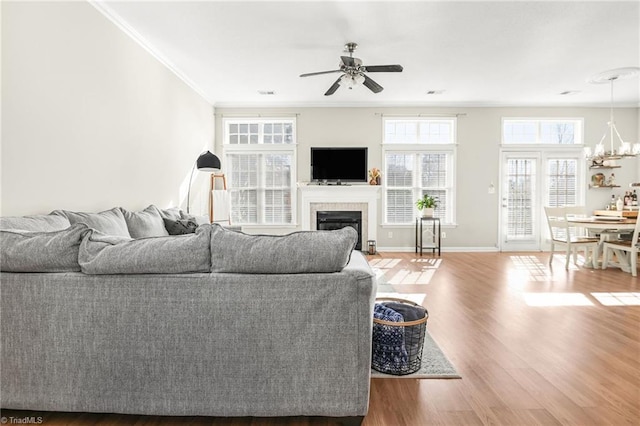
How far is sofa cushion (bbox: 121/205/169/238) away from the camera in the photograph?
3.49 metres

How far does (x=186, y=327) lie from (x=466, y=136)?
688cm

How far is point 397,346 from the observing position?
218 centimetres

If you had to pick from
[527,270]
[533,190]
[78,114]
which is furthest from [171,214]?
[533,190]

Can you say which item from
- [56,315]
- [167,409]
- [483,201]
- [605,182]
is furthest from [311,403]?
[605,182]

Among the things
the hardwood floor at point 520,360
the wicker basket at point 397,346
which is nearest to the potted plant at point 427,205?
the hardwood floor at point 520,360

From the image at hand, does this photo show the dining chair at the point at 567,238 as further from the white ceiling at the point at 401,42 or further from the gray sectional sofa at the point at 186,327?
the gray sectional sofa at the point at 186,327

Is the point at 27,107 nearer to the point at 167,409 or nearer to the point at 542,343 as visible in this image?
the point at 167,409

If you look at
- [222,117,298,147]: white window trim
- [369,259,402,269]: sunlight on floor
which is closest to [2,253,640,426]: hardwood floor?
[369,259,402,269]: sunlight on floor

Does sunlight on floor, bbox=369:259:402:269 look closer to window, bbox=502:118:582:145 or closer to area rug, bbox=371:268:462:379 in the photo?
area rug, bbox=371:268:462:379

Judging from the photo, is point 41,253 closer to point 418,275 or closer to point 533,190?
point 418,275

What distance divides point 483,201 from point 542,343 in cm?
499

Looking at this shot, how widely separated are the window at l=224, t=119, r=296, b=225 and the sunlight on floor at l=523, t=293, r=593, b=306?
4536mm

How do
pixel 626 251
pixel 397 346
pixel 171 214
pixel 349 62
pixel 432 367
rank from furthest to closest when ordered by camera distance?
pixel 626 251 → pixel 171 214 → pixel 349 62 → pixel 432 367 → pixel 397 346

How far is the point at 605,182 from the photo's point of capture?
7.28 m
